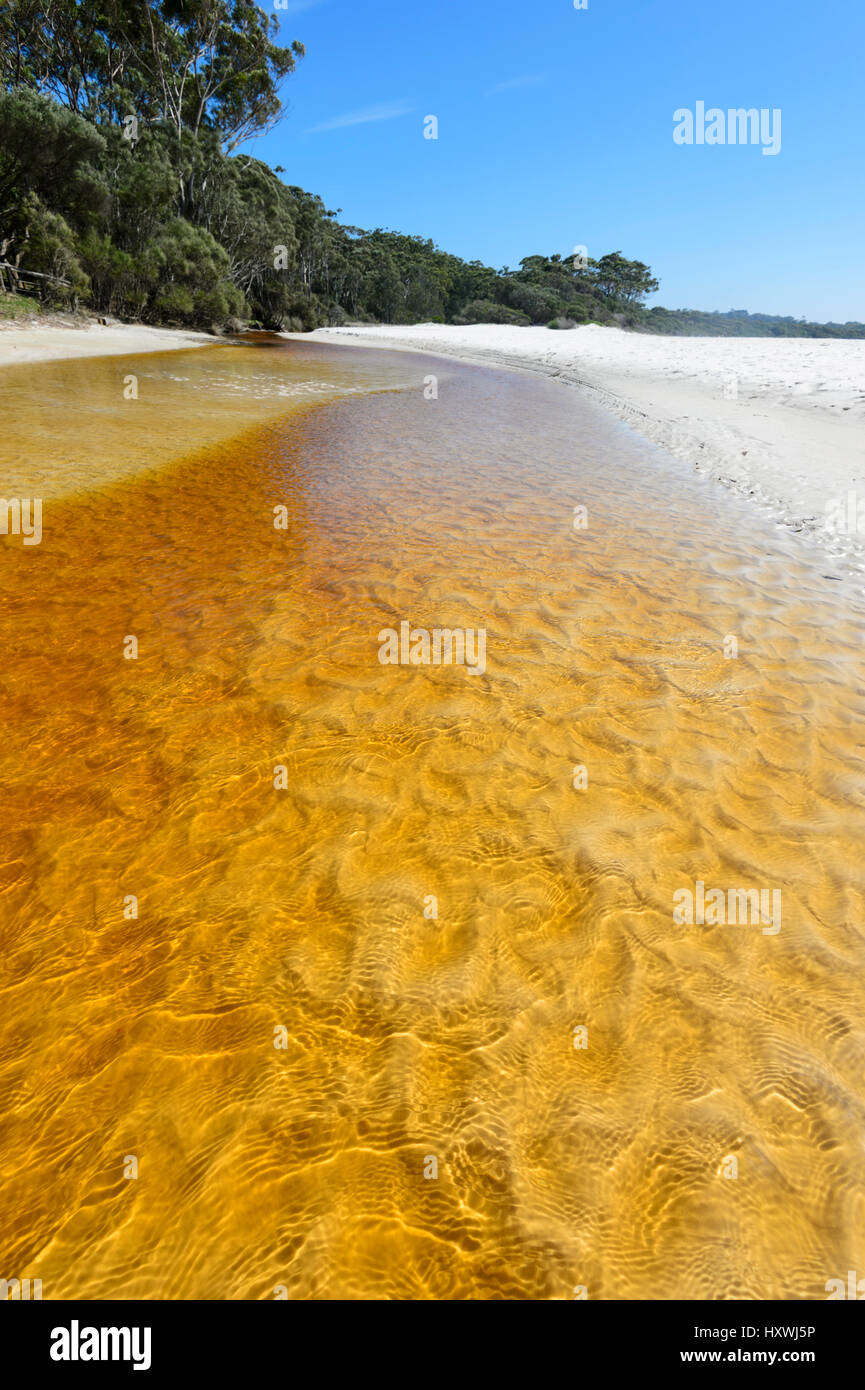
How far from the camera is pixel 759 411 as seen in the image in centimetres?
1670

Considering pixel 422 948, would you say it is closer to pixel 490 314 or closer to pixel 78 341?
pixel 78 341

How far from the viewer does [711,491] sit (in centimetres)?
1130

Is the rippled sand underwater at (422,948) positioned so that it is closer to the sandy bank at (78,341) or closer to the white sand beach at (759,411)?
the white sand beach at (759,411)

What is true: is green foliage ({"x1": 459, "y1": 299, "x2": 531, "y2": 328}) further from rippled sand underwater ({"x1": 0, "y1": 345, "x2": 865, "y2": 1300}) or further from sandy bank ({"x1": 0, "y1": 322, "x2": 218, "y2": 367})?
rippled sand underwater ({"x1": 0, "y1": 345, "x2": 865, "y2": 1300})

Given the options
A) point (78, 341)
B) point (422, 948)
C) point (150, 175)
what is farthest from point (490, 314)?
point (422, 948)

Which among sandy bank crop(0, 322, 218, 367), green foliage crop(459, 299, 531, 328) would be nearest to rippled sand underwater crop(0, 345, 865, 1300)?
sandy bank crop(0, 322, 218, 367)

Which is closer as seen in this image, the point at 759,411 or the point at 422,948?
the point at 422,948

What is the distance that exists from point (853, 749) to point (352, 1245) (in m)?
4.39

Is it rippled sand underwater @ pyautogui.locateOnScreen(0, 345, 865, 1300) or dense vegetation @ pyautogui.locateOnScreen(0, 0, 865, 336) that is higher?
dense vegetation @ pyautogui.locateOnScreen(0, 0, 865, 336)

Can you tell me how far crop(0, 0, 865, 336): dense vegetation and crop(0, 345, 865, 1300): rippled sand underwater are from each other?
34.9 m

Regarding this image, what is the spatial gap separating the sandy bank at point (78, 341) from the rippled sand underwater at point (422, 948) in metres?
22.7

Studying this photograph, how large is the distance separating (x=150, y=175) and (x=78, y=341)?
17966 mm

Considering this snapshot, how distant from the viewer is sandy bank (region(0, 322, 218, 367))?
938 inches
